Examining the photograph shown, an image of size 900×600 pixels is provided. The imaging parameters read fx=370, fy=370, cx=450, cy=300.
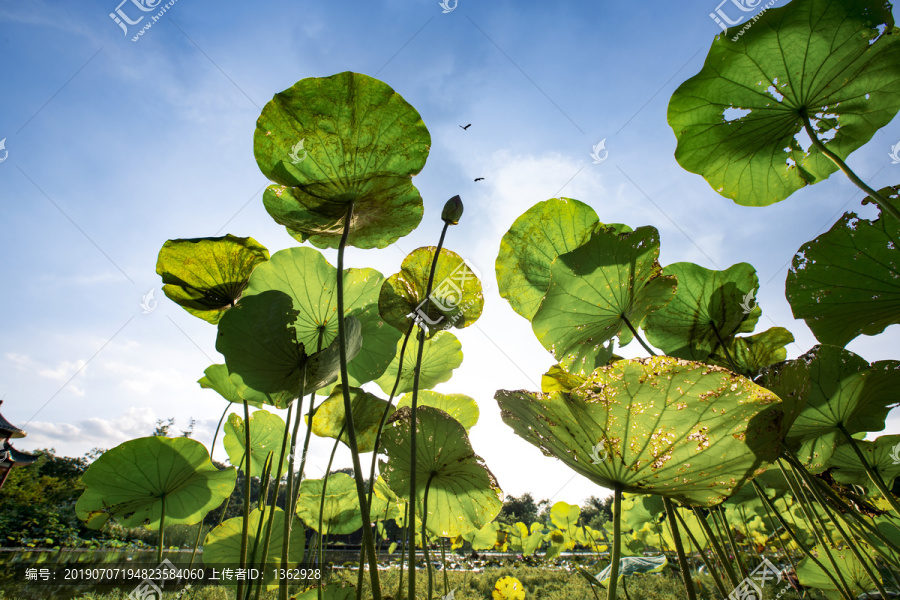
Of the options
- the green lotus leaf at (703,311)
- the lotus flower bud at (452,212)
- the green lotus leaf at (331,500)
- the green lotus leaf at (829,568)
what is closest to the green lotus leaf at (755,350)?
the green lotus leaf at (703,311)

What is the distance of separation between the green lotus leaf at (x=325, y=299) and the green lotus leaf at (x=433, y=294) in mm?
213

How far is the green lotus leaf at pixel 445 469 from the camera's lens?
971 mm

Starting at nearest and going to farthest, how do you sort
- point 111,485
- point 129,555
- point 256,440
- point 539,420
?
1. point 539,420
2. point 111,485
3. point 256,440
4. point 129,555

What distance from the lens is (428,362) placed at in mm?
1388

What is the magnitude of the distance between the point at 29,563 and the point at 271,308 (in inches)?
186

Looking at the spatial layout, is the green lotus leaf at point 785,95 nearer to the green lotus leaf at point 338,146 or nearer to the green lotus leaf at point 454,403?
the green lotus leaf at point 338,146

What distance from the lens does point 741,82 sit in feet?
2.72

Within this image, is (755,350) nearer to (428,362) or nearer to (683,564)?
(683,564)

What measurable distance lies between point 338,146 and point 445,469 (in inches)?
35.4

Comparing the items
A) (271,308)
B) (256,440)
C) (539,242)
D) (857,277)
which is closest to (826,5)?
(857,277)

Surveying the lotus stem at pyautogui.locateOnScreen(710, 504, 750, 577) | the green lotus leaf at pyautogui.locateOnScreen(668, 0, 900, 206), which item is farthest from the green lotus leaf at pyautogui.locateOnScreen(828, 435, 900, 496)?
the green lotus leaf at pyautogui.locateOnScreen(668, 0, 900, 206)

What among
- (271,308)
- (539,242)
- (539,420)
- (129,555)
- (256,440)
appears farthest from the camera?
(129,555)

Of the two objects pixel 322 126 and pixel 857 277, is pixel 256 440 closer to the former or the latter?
pixel 322 126

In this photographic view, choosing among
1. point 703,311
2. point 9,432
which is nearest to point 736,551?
point 703,311
